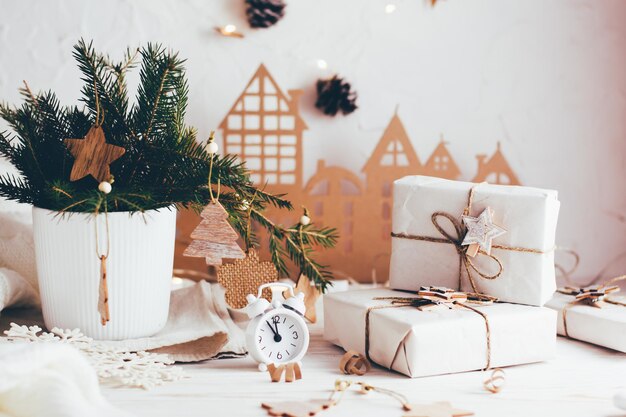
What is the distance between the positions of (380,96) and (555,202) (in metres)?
0.51

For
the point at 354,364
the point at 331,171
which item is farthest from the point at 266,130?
the point at 354,364

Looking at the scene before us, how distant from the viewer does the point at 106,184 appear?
3.02 feet

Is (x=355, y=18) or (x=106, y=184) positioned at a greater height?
(x=355, y=18)

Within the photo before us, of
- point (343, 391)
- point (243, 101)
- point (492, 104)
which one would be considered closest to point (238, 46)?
point (243, 101)

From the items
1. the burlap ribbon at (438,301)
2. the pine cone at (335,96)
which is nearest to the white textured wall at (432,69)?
the pine cone at (335,96)

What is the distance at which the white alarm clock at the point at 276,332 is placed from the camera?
0.93 metres

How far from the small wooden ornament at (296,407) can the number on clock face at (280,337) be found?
124 millimetres

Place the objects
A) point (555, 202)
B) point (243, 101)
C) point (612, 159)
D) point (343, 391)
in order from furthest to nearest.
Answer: point (612, 159) < point (243, 101) < point (555, 202) < point (343, 391)

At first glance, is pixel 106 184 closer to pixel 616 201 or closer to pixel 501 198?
pixel 501 198

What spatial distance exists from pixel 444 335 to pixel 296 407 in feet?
0.71

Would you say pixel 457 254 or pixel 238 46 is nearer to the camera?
pixel 457 254

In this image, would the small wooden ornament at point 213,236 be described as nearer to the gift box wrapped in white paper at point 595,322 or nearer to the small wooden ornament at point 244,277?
the small wooden ornament at point 244,277

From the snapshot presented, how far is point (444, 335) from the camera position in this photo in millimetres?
917

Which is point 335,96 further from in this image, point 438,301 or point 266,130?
point 438,301
